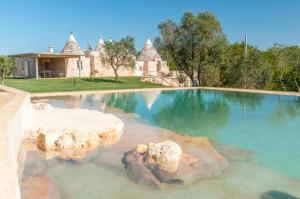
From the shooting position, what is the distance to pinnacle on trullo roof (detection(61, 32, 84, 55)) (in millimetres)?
34031

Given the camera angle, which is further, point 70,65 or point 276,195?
point 70,65

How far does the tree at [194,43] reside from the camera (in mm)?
24922

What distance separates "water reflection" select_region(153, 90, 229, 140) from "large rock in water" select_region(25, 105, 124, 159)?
235cm

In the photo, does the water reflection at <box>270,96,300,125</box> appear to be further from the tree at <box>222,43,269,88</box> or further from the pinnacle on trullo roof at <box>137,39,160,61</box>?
the pinnacle on trullo roof at <box>137,39,160,61</box>

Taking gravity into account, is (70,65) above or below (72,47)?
below

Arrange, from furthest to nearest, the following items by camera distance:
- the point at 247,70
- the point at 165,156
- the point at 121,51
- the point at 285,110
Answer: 1. the point at 121,51
2. the point at 247,70
3. the point at 285,110
4. the point at 165,156

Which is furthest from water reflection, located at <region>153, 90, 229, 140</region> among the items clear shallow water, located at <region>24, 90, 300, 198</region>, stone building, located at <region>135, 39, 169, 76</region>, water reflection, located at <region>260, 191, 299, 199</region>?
stone building, located at <region>135, 39, 169, 76</region>

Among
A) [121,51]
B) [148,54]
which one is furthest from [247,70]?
[148,54]

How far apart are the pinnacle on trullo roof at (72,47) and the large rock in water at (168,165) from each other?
28093mm

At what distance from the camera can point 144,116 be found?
13828 mm

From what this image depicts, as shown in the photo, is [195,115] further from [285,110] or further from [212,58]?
[212,58]

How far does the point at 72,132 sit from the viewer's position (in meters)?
8.45

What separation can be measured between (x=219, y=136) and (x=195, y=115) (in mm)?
3952

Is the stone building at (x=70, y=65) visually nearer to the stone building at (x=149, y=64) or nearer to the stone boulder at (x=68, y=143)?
the stone building at (x=149, y=64)
